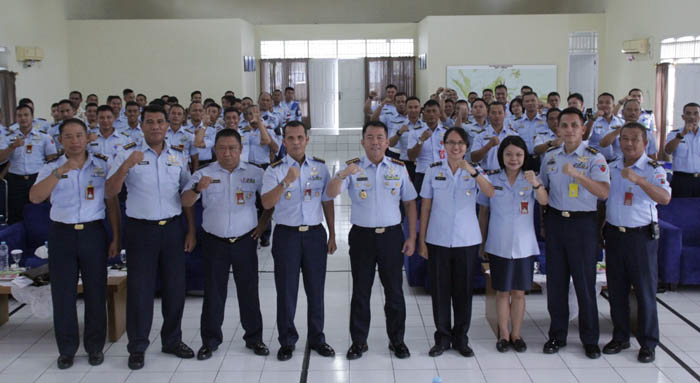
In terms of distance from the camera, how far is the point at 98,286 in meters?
4.32

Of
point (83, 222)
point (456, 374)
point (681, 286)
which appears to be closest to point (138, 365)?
point (83, 222)

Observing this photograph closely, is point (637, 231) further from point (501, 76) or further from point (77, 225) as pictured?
point (501, 76)

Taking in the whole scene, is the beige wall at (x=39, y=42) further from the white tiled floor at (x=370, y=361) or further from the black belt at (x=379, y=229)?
the black belt at (x=379, y=229)

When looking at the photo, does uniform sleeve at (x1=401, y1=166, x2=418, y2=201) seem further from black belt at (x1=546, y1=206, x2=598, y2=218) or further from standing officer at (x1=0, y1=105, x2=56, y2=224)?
standing officer at (x1=0, y1=105, x2=56, y2=224)

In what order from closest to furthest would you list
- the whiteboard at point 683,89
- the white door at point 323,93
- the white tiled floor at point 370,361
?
1. the white tiled floor at point 370,361
2. the whiteboard at point 683,89
3. the white door at point 323,93

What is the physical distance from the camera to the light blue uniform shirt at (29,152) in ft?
24.1

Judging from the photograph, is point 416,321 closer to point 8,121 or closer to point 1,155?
point 1,155

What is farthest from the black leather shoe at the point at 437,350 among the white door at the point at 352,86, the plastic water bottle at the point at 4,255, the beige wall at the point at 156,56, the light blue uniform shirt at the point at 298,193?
the white door at the point at 352,86

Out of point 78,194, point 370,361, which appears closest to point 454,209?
point 370,361

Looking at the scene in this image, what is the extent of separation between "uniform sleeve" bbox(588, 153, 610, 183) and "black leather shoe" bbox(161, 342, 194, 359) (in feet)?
9.47

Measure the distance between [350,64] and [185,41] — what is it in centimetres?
421

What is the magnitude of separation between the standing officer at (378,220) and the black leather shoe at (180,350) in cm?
108

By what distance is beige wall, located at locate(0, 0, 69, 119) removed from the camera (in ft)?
38.6

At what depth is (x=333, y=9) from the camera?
1716 centimetres
